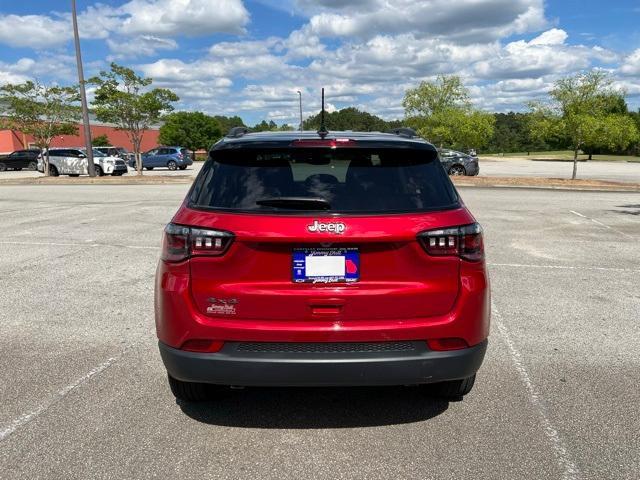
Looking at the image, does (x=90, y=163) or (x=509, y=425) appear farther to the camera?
(x=90, y=163)

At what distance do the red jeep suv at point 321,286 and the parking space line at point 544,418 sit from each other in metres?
0.66

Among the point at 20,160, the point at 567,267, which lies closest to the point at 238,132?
the point at 567,267

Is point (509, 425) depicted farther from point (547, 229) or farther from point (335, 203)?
point (547, 229)

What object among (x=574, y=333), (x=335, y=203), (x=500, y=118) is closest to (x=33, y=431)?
(x=335, y=203)

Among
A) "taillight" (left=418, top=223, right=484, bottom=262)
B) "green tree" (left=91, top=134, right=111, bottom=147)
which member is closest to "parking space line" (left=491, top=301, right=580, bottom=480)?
"taillight" (left=418, top=223, right=484, bottom=262)

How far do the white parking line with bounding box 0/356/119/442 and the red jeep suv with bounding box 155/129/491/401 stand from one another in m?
1.09

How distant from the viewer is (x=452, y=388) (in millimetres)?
3312

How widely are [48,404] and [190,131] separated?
7839cm

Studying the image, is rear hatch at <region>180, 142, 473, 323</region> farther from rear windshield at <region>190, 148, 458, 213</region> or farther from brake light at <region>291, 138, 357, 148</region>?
brake light at <region>291, 138, 357, 148</region>

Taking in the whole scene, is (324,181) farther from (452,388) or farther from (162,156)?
(162,156)

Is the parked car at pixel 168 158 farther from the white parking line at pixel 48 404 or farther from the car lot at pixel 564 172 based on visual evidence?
the white parking line at pixel 48 404

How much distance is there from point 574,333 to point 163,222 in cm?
865

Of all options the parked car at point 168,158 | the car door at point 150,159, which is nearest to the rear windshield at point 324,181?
the parked car at point 168,158

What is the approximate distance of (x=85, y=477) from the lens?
2654 mm
